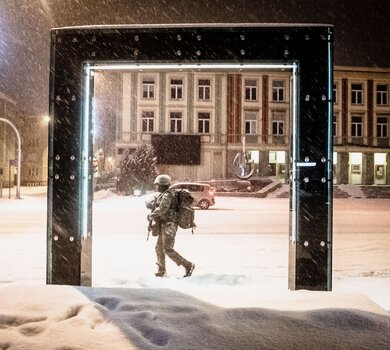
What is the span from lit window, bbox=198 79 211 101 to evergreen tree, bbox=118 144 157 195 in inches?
303

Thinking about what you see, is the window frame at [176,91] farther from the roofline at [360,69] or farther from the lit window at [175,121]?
the roofline at [360,69]

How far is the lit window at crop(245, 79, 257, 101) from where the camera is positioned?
40.5m

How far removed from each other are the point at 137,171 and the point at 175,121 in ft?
25.5

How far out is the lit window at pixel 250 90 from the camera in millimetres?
40531

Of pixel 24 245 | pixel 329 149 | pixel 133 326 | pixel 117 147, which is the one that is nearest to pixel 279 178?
pixel 117 147

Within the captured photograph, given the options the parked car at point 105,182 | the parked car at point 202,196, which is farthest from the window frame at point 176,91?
the parked car at point 202,196

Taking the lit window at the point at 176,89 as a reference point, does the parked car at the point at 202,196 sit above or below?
below

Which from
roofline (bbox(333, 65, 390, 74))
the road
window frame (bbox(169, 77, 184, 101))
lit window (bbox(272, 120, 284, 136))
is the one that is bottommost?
the road

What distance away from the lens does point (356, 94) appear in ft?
138

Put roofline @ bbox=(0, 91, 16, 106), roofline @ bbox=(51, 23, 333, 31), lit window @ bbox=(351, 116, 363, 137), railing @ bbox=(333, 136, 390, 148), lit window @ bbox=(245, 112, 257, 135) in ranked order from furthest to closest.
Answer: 1. roofline @ bbox=(0, 91, 16, 106)
2. lit window @ bbox=(351, 116, 363, 137)
3. railing @ bbox=(333, 136, 390, 148)
4. lit window @ bbox=(245, 112, 257, 135)
5. roofline @ bbox=(51, 23, 333, 31)

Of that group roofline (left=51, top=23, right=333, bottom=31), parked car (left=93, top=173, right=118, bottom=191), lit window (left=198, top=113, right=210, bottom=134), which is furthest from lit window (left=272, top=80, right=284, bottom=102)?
roofline (left=51, top=23, right=333, bottom=31)

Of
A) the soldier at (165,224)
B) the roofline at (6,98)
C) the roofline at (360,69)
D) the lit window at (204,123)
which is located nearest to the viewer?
the soldier at (165,224)

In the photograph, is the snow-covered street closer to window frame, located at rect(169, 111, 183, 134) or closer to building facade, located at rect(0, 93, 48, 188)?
window frame, located at rect(169, 111, 183, 134)

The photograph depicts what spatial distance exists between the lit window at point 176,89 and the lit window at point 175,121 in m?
1.36
